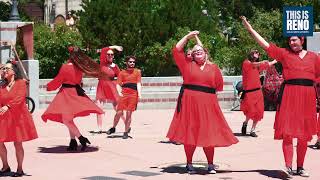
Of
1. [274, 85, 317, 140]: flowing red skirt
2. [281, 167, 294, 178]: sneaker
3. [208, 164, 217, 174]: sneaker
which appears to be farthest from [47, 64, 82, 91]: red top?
[281, 167, 294, 178]: sneaker

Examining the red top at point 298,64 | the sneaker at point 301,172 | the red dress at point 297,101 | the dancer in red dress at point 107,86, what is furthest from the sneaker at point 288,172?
the dancer in red dress at point 107,86

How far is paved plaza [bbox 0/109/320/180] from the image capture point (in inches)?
380

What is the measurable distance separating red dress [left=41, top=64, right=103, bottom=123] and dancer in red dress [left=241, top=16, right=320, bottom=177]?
4030 millimetres

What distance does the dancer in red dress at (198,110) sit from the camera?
945cm

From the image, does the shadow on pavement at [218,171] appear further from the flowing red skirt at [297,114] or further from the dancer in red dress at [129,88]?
the dancer in red dress at [129,88]

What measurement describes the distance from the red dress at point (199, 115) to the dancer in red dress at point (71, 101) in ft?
9.64

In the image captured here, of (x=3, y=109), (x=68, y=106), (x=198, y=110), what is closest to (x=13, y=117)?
(x=3, y=109)

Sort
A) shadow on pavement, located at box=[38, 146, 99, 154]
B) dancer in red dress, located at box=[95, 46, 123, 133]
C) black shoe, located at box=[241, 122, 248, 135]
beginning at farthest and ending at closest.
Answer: dancer in red dress, located at box=[95, 46, 123, 133] < black shoe, located at box=[241, 122, 248, 135] < shadow on pavement, located at box=[38, 146, 99, 154]

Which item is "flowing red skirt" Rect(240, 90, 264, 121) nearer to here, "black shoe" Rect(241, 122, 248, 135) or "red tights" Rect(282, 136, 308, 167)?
"black shoe" Rect(241, 122, 248, 135)

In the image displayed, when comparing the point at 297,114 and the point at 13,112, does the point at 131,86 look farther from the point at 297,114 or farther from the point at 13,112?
the point at 297,114

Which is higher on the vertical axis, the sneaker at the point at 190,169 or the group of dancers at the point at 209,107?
the group of dancers at the point at 209,107

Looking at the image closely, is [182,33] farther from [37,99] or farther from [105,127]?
[105,127]

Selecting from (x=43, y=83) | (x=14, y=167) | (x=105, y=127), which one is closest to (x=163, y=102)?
(x=43, y=83)

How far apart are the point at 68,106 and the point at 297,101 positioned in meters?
4.45
